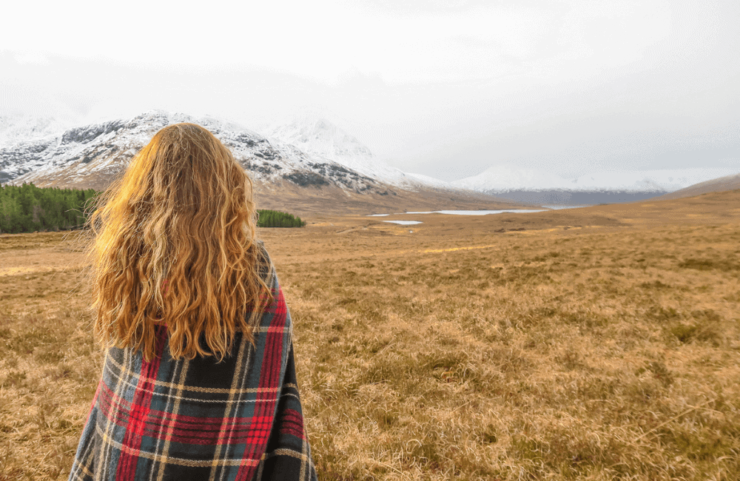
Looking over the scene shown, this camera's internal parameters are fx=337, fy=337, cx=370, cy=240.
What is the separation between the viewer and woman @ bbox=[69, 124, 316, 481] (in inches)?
78.1

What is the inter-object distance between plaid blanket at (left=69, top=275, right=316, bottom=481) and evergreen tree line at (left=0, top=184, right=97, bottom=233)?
274 ft

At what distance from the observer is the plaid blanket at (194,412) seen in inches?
78.2

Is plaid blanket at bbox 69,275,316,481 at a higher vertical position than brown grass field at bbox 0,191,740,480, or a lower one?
higher

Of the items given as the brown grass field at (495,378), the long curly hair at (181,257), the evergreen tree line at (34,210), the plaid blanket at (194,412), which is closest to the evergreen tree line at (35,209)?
the evergreen tree line at (34,210)

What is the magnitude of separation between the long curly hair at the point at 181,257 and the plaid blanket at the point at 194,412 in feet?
0.35

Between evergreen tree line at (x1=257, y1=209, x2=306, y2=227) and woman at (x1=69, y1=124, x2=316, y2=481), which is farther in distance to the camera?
evergreen tree line at (x1=257, y1=209, x2=306, y2=227)

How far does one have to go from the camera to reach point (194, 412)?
6.59 ft

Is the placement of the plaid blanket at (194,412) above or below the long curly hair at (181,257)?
below

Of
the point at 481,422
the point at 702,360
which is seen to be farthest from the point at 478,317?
the point at 481,422

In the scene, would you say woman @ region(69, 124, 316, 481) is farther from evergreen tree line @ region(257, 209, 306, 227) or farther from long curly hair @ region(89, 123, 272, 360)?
evergreen tree line @ region(257, 209, 306, 227)

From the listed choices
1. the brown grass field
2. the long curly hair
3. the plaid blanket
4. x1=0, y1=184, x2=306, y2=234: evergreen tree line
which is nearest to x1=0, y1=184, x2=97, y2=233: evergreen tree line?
x1=0, y1=184, x2=306, y2=234: evergreen tree line

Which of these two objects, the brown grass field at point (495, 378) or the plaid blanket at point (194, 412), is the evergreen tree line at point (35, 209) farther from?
the plaid blanket at point (194, 412)

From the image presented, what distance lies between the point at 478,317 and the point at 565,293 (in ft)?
13.3

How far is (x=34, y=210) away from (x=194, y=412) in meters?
99.6
